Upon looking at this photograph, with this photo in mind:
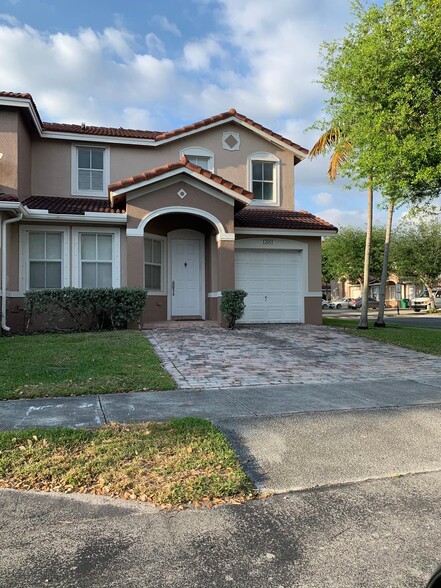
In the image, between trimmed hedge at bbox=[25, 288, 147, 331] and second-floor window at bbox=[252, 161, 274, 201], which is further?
second-floor window at bbox=[252, 161, 274, 201]

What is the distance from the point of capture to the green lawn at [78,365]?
21.6 ft

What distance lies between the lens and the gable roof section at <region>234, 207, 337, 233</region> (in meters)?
14.8

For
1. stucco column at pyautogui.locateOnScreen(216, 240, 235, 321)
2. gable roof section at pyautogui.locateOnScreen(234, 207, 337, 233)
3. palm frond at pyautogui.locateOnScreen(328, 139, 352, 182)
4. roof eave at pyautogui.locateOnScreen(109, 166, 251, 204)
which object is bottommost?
stucco column at pyautogui.locateOnScreen(216, 240, 235, 321)

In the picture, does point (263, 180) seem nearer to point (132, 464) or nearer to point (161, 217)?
point (161, 217)

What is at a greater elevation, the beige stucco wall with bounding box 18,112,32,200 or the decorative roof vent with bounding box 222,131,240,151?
the decorative roof vent with bounding box 222,131,240,151

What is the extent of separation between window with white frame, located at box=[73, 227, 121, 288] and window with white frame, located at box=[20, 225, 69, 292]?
454 mm

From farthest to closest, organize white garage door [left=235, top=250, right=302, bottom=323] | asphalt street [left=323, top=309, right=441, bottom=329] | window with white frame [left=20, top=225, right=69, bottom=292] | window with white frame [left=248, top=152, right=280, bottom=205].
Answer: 1. asphalt street [left=323, top=309, right=441, bottom=329]
2. window with white frame [left=248, top=152, right=280, bottom=205]
3. white garage door [left=235, top=250, right=302, bottom=323]
4. window with white frame [left=20, top=225, right=69, bottom=292]

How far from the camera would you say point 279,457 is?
13.8 feet

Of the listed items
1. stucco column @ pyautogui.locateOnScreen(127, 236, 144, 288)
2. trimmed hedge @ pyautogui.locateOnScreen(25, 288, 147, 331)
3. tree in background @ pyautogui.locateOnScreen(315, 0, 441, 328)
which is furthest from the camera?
stucco column @ pyautogui.locateOnScreen(127, 236, 144, 288)

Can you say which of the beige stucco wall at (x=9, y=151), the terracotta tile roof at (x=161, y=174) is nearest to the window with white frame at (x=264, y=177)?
the terracotta tile roof at (x=161, y=174)

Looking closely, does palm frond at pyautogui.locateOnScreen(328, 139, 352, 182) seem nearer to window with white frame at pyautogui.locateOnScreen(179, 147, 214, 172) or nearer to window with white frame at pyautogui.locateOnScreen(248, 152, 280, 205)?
window with white frame at pyautogui.locateOnScreen(248, 152, 280, 205)

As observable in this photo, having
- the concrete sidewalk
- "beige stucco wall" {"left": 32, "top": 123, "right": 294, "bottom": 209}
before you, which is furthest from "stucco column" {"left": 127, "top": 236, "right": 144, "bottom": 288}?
the concrete sidewalk

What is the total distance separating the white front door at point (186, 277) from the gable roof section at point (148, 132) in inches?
141

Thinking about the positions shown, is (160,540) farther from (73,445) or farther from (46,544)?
(73,445)
